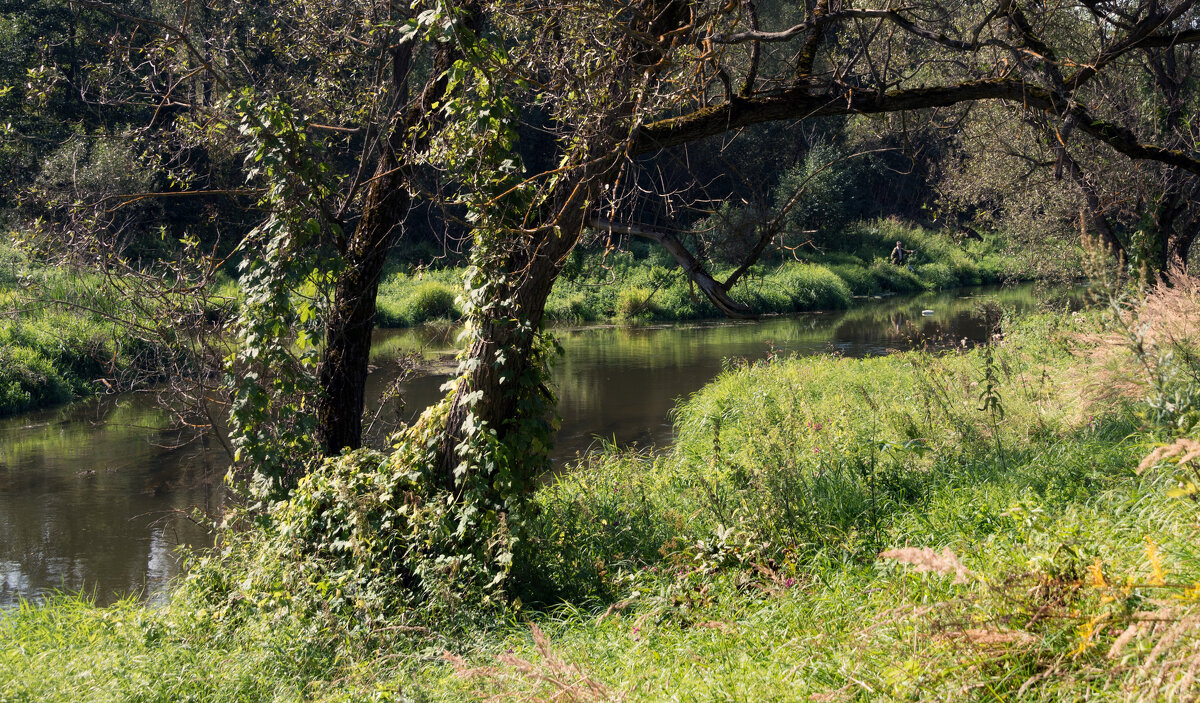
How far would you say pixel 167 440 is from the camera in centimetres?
1245

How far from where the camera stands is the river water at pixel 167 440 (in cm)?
818

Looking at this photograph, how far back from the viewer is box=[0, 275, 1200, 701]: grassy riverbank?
2781 millimetres

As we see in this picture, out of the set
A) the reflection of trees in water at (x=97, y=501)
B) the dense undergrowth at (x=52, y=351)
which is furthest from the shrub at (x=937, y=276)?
the reflection of trees in water at (x=97, y=501)

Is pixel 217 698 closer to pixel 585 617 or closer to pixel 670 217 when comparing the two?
pixel 585 617

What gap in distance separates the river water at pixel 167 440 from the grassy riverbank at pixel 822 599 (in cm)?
216

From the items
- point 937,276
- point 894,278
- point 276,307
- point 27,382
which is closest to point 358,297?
point 276,307

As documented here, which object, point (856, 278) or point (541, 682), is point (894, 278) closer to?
point (856, 278)

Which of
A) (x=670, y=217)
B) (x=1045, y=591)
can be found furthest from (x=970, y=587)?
(x=670, y=217)

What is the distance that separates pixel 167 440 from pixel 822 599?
1113cm

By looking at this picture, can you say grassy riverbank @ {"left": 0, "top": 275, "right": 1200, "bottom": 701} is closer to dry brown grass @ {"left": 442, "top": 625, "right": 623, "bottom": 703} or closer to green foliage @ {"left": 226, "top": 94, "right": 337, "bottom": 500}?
dry brown grass @ {"left": 442, "top": 625, "right": 623, "bottom": 703}

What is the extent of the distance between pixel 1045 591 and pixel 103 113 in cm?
2665

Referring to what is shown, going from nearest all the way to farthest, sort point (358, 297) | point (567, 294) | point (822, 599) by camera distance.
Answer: point (822, 599)
point (358, 297)
point (567, 294)

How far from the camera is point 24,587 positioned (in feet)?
24.8

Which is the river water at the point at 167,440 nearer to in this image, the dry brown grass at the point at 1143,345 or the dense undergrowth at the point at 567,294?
the dense undergrowth at the point at 567,294
